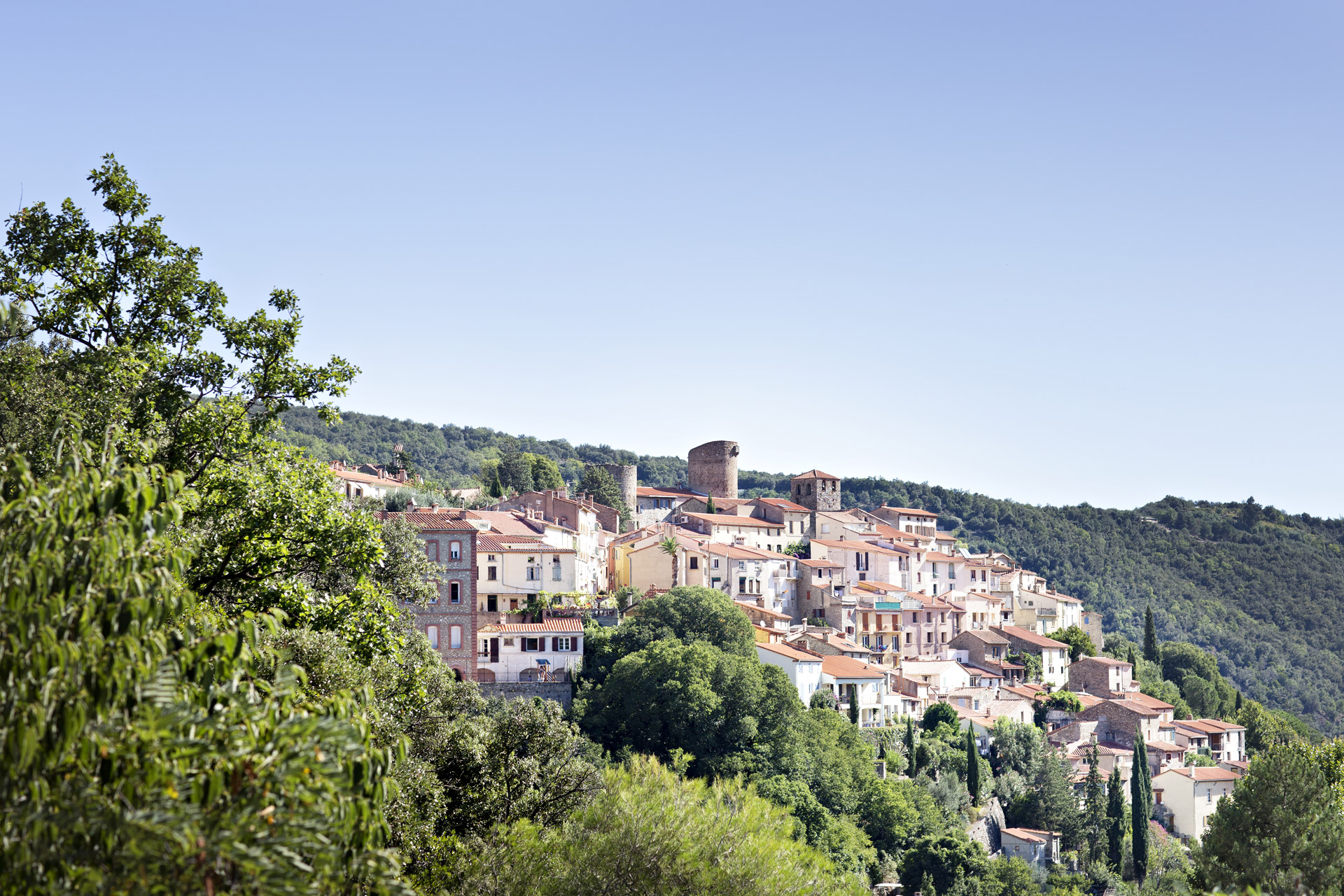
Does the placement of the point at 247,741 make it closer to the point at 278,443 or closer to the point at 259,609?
the point at 259,609

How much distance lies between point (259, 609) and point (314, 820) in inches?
367

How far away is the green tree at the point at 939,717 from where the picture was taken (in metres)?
75.3

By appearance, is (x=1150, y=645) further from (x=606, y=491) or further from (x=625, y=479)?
(x=606, y=491)

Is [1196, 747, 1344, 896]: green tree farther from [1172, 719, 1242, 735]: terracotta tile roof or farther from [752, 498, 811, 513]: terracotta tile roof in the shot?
[752, 498, 811, 513]: terracotta tile roof

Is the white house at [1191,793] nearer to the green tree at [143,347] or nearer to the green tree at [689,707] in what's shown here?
the green tree at [689,707]

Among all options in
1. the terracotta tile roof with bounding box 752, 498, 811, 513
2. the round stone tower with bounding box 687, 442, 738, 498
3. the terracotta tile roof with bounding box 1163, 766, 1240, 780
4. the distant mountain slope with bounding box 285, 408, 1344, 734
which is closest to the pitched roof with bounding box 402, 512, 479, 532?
the terracotta tile roof with bounding box 1163, 766, 1240, 780

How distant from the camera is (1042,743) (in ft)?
248

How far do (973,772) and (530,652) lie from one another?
27.0 meters

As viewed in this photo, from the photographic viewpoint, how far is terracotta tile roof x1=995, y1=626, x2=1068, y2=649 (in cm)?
9531

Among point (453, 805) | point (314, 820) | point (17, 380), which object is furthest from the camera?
point (453, 805)

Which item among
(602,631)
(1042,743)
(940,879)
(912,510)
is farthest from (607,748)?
(912,510)

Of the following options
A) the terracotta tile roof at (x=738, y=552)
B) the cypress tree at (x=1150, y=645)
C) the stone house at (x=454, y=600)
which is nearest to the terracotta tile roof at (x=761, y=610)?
the terracotta tile roof at (x=738, y=552)

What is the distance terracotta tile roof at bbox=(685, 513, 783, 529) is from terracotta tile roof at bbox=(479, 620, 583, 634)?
39.8 m

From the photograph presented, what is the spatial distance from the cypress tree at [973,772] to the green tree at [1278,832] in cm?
2482
